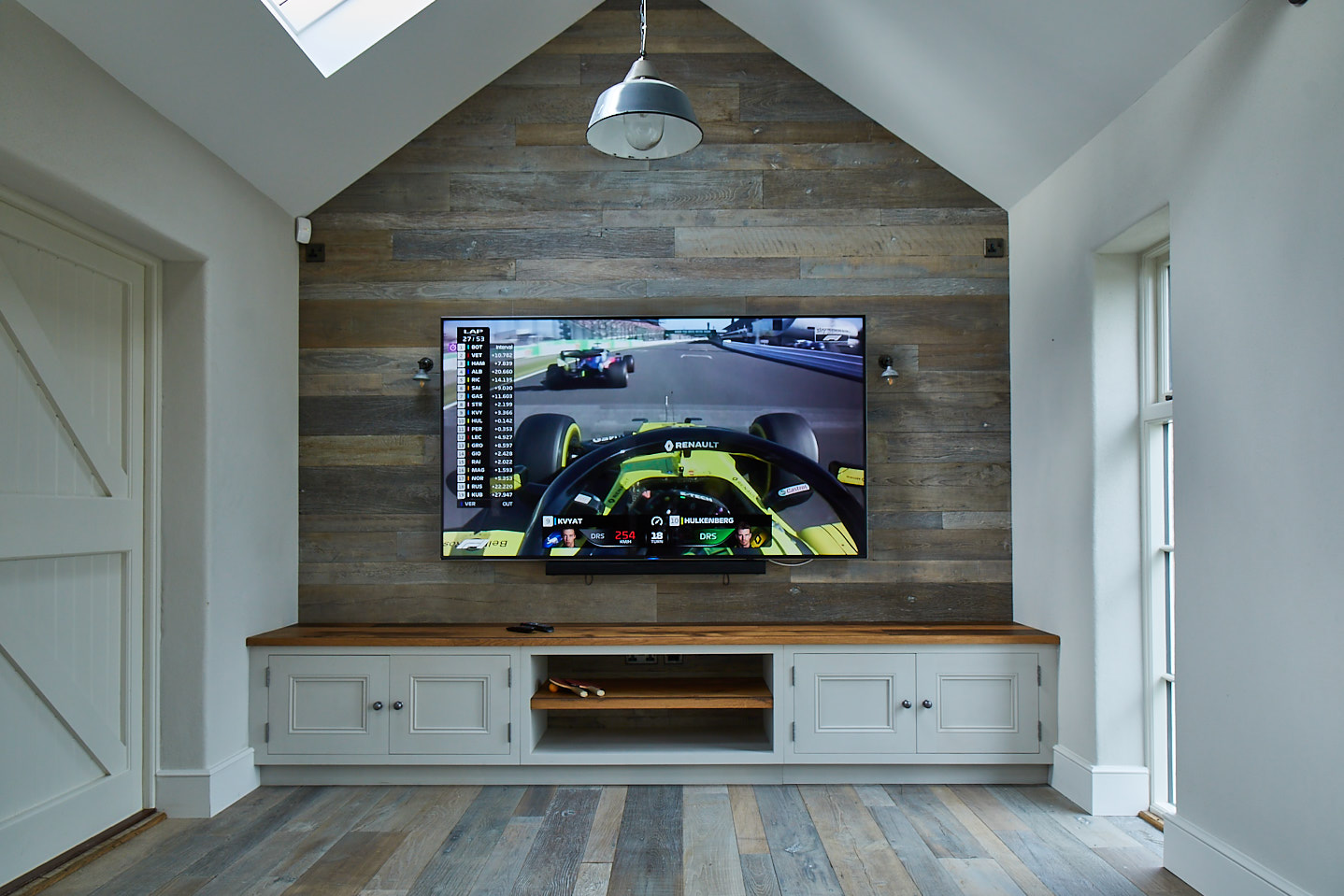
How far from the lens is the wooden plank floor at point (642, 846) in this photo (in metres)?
2.68

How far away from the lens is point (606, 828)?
317 centimetres

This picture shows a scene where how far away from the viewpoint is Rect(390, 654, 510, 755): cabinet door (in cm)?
364

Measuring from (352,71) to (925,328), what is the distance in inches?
102

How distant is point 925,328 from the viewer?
415 centimetres

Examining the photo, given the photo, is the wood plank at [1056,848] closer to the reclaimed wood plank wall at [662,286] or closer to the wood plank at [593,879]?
the reclaimed wood plank wall at [662,286]

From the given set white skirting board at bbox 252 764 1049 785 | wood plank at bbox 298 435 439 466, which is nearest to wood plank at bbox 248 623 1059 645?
white skirting board at bbox 252 764 1049 785

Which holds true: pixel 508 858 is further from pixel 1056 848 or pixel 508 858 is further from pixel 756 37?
pixel 756 37

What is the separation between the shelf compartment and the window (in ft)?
4.55

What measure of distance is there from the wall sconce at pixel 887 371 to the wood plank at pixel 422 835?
7.92ft

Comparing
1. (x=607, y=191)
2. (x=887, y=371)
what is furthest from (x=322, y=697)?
(x=887, y=371)

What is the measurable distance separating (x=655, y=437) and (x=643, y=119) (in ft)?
5.17

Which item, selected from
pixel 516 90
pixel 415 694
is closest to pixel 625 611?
pixel 415 694

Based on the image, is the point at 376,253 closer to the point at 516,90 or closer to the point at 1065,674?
the point at 516,90

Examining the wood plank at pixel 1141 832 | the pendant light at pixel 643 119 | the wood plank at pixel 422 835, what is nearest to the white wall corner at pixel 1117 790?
the wood plank at pixel 1141 832
